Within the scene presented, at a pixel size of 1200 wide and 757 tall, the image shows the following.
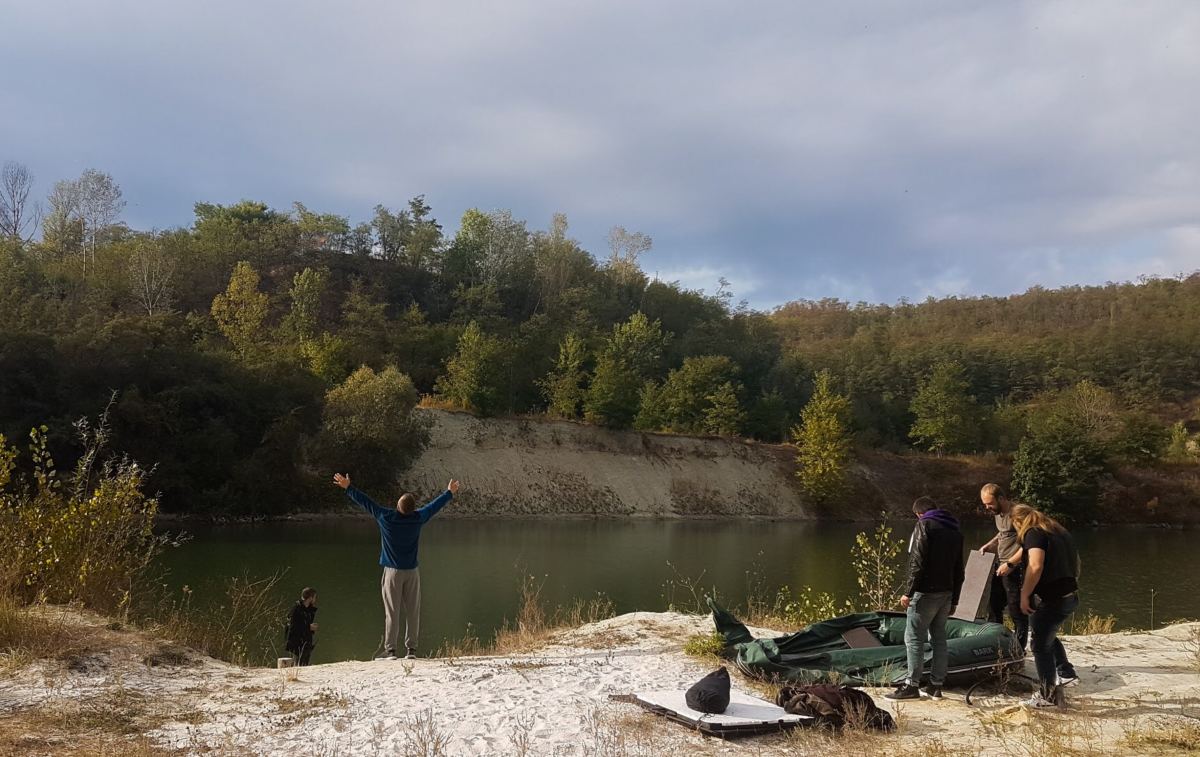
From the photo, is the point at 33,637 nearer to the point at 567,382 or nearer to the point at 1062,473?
the point at 567,382

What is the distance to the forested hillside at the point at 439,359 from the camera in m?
34.3

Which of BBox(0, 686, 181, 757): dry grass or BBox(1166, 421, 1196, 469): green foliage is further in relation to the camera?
BBox(1166, 421, 1196, 469): green foliage

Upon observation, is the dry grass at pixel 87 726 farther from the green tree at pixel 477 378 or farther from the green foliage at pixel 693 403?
the green foliage at pixel 693 403

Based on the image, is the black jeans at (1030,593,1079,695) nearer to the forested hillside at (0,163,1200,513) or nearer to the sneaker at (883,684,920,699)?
the sneaker at (883,684,920,699)

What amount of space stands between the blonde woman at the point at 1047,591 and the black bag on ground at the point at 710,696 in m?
2.44

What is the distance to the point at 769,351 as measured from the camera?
2648 inches

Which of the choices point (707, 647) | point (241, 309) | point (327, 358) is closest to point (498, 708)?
point (707, 647)

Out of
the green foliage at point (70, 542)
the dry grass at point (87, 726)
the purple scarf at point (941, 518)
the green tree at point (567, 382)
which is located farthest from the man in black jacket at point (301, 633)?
the green tree at point (567, 382)

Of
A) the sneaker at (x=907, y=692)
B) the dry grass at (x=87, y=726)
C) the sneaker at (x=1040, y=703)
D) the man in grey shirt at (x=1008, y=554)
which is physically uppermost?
the man in grey shirt at (x=1008, y=554)

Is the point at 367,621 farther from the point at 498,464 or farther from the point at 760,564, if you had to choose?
the point at 498,464

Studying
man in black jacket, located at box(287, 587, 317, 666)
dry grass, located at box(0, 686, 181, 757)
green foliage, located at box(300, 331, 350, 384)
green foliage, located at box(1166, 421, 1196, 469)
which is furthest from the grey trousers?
green foliage, located at box(1166, 421, 1196, 469)

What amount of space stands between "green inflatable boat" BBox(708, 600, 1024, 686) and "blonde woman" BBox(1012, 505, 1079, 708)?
57 cm

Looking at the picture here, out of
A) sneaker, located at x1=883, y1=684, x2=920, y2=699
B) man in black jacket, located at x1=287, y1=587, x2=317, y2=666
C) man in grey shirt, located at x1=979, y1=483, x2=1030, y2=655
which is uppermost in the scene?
man in grey shirt, located at x1=979, y1=483, x2=1030, y2=655

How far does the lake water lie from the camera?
1493cm
